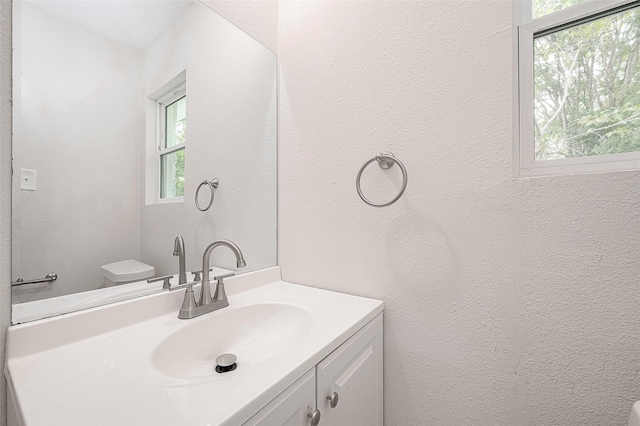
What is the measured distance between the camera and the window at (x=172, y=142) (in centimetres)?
90

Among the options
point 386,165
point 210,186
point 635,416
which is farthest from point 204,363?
point 635,416

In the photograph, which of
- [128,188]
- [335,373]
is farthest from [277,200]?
[335,373]

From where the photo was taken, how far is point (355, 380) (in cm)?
78

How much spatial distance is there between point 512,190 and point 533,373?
0.50 meters

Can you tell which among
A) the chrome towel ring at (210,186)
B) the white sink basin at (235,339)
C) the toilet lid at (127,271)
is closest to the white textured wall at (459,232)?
the white sink basin at (235,339)

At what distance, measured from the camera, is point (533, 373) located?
73 centimetres

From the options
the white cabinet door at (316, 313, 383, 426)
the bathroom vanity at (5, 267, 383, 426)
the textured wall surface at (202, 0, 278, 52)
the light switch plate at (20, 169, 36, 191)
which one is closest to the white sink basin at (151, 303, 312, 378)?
the bathroom vanity at (5, 267, 383, 426)

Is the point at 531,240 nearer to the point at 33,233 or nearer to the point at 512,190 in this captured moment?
the point at 512,190

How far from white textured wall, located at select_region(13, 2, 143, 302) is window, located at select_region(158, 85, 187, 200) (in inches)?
2.8

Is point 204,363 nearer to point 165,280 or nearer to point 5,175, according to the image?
point 165,280

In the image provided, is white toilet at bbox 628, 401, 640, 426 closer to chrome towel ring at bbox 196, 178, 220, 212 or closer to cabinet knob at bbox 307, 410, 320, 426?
cabinet knob at bbox 307, 410, 320, 426

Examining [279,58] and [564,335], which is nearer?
[564,335]

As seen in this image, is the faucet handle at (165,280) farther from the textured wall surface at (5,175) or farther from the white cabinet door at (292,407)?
the white cabinet door at (292,407)

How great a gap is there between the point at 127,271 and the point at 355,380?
0.75 metres
